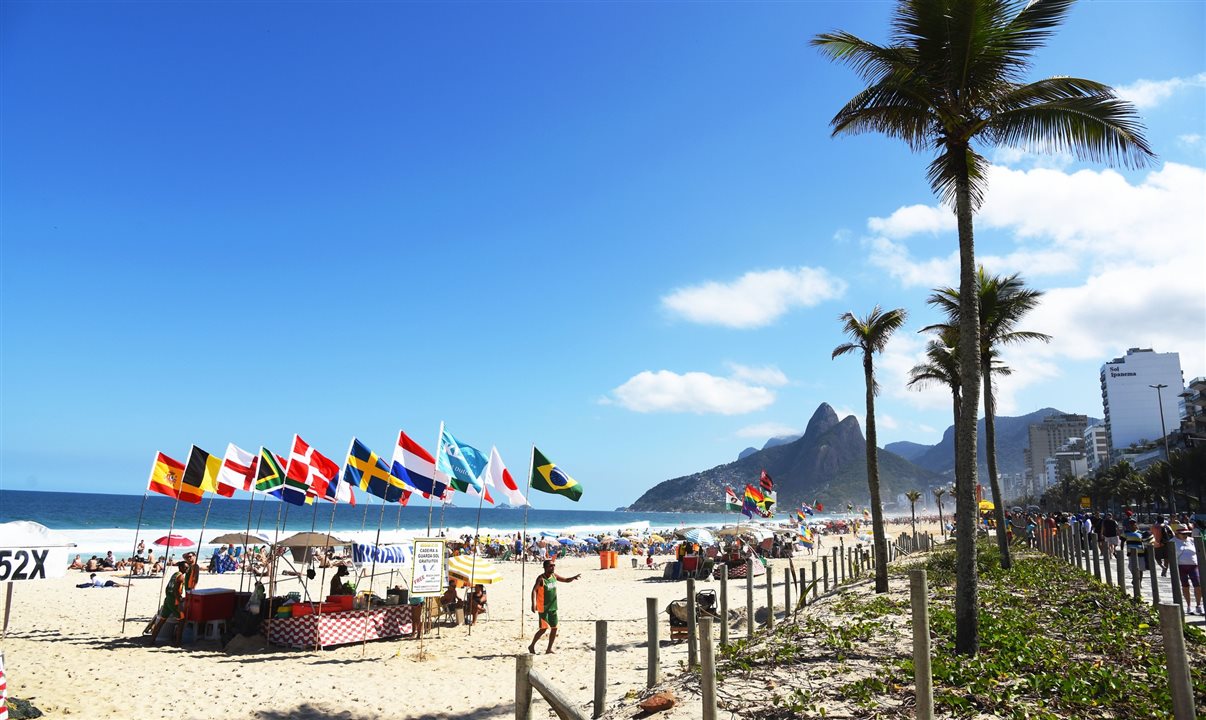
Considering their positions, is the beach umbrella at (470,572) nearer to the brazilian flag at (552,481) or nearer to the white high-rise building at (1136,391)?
the brazilian flag at (552,481)

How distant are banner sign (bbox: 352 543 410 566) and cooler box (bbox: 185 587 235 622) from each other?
107 inches

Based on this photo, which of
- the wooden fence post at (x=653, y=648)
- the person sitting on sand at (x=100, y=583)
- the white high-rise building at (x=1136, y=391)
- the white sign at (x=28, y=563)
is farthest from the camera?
the white high-rise building at (x=1136, y=391)

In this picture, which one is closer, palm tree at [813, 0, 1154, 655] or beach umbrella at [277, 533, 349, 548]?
palm tree at [813, 0, 1154, 655]

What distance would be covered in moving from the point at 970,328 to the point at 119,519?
114 meters

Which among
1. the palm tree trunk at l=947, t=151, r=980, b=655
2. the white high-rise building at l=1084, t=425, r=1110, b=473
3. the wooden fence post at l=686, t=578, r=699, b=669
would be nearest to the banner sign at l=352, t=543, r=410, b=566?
the wooden fence post at l=686, t=578, r=699, b=669

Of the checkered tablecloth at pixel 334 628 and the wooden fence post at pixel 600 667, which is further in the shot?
the checkered tablecloth at pixel 334 628

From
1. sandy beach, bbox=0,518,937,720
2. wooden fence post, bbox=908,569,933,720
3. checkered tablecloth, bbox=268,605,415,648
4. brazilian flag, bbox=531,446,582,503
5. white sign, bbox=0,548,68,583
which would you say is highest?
brazilian flag, bbox=531,446,582,503

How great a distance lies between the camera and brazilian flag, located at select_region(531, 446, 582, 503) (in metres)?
15.6

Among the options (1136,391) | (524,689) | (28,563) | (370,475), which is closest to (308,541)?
(370,475)

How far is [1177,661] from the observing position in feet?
16.6

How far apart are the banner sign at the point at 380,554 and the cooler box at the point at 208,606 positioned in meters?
2.72

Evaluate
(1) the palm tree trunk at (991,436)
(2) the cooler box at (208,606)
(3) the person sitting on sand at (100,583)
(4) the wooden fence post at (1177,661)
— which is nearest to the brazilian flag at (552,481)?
(2) the cooler box at (208,606)

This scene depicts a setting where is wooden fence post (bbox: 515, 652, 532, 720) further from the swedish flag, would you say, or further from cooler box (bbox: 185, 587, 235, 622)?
cooler box (bbox: 185, 587, 235, 622)

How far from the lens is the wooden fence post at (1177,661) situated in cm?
499
